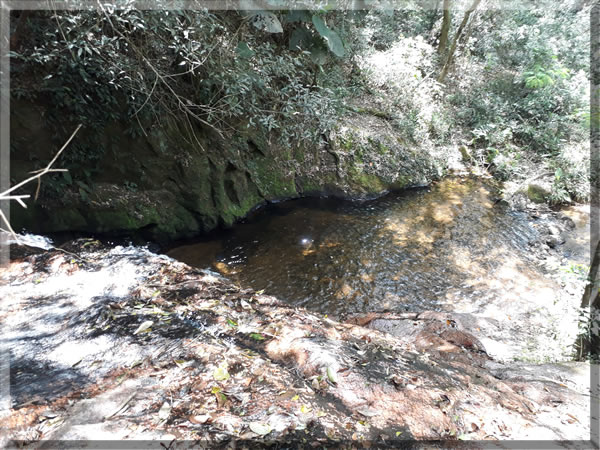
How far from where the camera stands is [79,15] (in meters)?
4.18

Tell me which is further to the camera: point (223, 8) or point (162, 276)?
point (223, 8)

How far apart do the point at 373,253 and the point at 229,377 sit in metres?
4.49

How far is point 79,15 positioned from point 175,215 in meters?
3.26

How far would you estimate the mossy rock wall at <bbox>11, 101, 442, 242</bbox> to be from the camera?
15.9 ft

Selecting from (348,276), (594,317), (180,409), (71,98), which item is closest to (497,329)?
(594,317)

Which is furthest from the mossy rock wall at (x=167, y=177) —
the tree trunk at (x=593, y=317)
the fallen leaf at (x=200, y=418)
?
the tree trunk at (x=593, y=317)

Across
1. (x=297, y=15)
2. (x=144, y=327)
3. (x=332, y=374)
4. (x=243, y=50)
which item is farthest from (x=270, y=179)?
(x=332, y=374)

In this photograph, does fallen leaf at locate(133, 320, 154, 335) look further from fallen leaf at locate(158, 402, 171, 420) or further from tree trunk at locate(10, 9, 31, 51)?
tree trunk at locate(10, 9, 31, 51)

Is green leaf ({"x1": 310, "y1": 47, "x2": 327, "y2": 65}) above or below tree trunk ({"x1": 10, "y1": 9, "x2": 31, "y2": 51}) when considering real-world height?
above

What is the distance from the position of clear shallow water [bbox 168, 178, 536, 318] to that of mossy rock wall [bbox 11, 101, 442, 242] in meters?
0.52

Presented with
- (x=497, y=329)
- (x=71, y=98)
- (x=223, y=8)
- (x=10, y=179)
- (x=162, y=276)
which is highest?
(x=223, y=8)

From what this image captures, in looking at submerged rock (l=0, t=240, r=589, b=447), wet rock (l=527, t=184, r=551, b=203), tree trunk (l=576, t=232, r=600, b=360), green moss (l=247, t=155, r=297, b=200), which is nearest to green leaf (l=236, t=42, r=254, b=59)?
green moss (l=247, t=155, r=297, b=200)

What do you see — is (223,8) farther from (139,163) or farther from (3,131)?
(3,131)

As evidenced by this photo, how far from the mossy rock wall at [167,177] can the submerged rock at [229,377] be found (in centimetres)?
182
